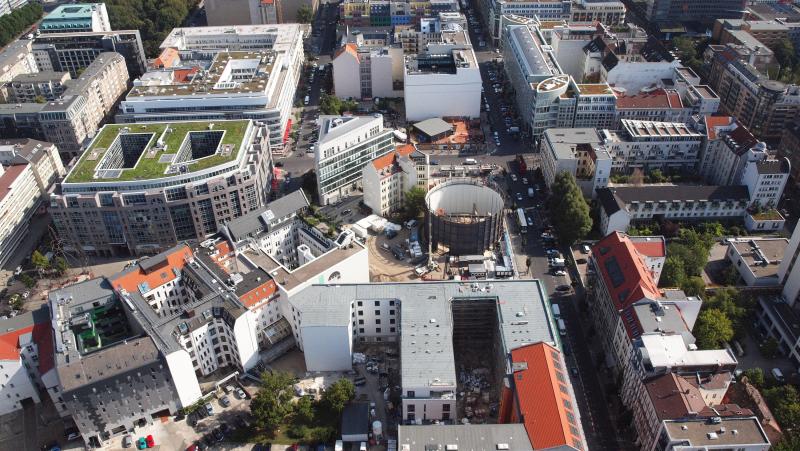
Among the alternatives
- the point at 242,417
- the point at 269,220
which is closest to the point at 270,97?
the point at 269,220

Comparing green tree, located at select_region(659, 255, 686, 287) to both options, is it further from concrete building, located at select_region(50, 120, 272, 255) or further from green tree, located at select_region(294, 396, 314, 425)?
concrete building, located at select_region(50, 120, 272, 255)

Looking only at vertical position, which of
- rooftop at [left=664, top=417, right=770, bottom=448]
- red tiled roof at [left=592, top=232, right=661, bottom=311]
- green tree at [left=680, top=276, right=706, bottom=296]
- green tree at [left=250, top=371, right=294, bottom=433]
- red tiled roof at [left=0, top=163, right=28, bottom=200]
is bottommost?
green tree at [left=250, top=371, right=294, bottom=433]

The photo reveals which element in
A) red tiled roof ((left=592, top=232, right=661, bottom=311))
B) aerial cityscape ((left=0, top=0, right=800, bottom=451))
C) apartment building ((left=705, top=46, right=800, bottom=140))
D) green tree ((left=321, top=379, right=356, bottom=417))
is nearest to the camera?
aerial cityscape ((left=0, top=0, right=800, bottom=451))

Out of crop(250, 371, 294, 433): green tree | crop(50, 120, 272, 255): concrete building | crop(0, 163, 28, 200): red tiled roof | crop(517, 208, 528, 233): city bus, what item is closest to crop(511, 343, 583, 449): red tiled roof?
crop(250, 371, 294, 433): green tree

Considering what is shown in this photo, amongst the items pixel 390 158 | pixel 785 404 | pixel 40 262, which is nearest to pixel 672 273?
pixel 785 404

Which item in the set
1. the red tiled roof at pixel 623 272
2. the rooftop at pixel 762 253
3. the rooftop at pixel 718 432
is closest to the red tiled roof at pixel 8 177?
the red tiled roof at pixel 623 272

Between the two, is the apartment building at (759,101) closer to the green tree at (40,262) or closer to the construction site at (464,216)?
the construction site at (464,216)

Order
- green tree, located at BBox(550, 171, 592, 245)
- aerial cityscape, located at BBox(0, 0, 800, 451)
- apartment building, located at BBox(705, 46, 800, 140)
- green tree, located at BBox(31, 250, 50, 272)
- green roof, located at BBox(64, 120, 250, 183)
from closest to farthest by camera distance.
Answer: aerial cityscape, located at BBox(0, 0, 800, 451) → green tree, located at BBox(31, 250, 50, 272) → green tree, located at BBox(550, 171, 592, 245) → green roof, located at BBox(64, 120, 250, 183) → apartment building, located at BBox(705, 46, 800, 140)

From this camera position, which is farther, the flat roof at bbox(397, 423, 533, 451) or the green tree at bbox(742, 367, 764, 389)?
the green tree at bbox(742, 367, 764, 389)
